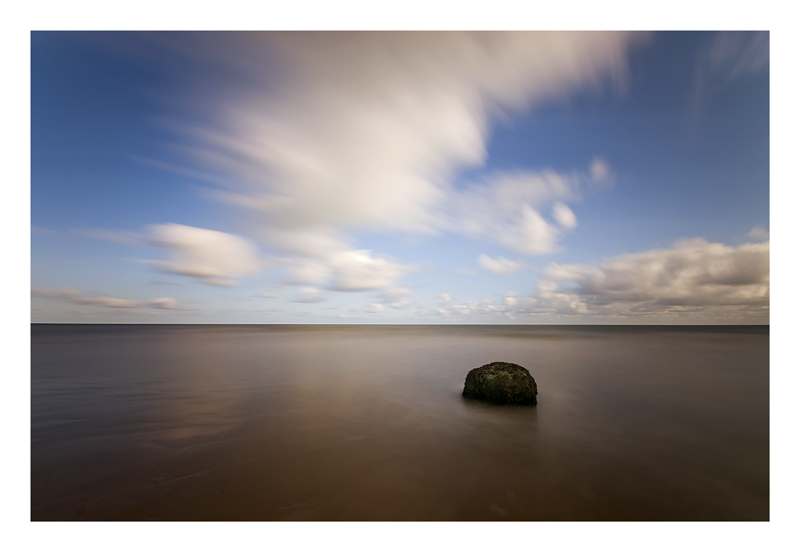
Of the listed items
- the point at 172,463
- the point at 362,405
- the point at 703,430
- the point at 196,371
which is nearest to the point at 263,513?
the point at 172,463

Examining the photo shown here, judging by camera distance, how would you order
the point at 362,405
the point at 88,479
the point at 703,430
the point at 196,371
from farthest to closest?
the point at 196,371 < the point at 362,405 < the point at 703,430 < the point at 88,479

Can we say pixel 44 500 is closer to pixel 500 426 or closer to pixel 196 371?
pixel 500 426

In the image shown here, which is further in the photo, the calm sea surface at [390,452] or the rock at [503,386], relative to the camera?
the rock at [503,386]

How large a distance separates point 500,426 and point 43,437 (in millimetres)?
8649

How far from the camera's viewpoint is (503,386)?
7.82 meters

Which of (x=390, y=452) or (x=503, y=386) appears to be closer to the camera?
(x=390, y=452)

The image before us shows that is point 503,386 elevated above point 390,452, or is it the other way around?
point 503,386

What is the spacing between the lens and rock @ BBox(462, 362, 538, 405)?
7.72m

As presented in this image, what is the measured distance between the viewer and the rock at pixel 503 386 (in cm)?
772

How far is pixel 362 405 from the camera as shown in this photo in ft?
26.4

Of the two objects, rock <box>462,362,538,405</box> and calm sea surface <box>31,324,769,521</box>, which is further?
rock <box>462,362,538,405</box>
